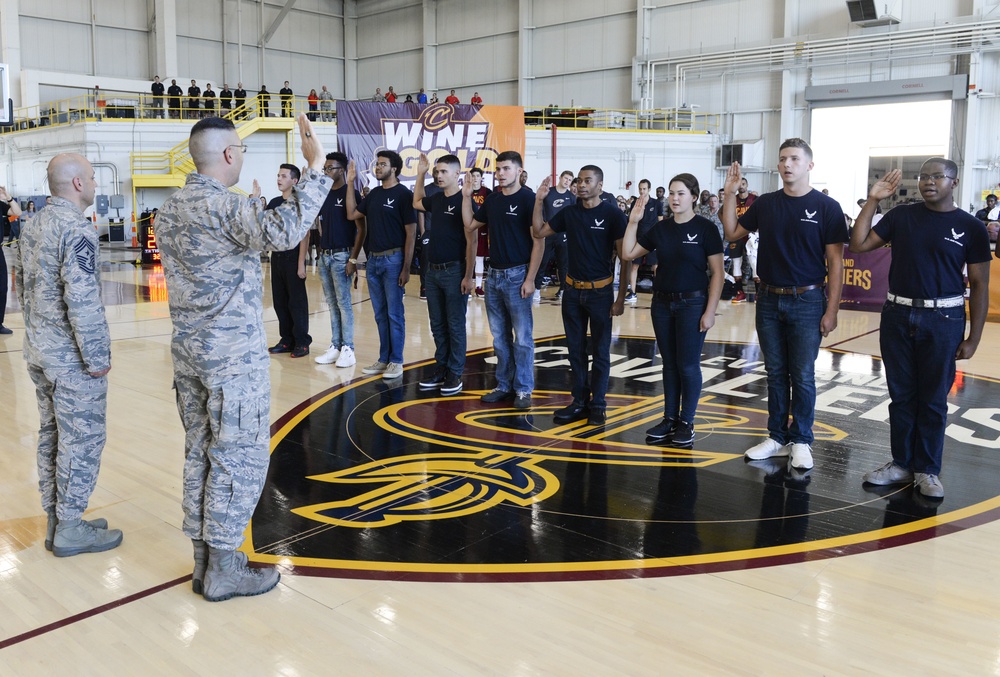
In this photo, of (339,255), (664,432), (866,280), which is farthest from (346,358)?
(866,280)

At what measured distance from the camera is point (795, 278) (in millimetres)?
4977

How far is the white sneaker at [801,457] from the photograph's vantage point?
5.07 metres

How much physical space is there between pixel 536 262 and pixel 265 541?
3.18 meters

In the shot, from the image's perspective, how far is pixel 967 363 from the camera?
27.1 ft

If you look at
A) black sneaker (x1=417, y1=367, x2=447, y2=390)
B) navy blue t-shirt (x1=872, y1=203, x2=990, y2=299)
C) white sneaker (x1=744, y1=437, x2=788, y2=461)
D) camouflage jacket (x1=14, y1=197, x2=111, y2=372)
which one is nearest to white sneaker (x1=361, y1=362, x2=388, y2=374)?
black sneaker (x1=417, y1=367, x2=447, y2=390)

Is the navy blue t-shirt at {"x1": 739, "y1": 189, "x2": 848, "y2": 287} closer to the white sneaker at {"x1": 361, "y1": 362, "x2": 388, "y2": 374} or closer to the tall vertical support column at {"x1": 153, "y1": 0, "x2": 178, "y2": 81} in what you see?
the white sneaker at {"x1": 361, "y1": 362, "x2": 388, "y2": 374}

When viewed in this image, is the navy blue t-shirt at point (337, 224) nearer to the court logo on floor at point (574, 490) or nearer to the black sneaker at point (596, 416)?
the court logo on floor at point (574, 490)

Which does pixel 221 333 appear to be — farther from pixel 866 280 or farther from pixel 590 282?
pixel 866 280

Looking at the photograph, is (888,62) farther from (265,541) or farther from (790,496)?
(265,541)

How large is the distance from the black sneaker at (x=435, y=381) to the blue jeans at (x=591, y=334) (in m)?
1.52

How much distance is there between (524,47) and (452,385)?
86.1ft

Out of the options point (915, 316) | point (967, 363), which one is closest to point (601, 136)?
point (967, 363)

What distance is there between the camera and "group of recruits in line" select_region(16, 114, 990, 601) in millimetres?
3238

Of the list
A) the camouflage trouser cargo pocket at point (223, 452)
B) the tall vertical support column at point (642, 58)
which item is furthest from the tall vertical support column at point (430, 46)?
the camouflage trouser cargo pocket at point (223, 452)
